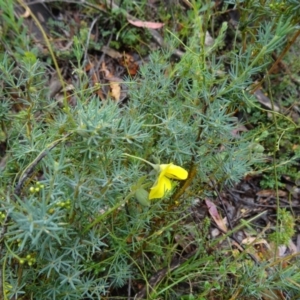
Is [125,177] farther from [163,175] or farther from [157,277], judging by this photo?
[157,277]

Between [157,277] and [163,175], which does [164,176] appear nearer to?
[163,175]

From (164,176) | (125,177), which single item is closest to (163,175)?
(164,176)

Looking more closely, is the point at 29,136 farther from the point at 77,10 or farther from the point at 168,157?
the point at 77,10

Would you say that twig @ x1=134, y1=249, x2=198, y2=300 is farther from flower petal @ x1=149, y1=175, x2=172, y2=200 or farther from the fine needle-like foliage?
flower petal @ x1=149, y1=175, x2=172, y2=200

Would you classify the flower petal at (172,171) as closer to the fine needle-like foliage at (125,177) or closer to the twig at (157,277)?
the fine needle-like foliage at (125,177)

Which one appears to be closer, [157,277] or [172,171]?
[172,171]

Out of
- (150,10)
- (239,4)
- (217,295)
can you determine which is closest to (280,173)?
(217,295)

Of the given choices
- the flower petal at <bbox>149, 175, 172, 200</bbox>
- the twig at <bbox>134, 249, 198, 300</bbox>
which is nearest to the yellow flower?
the flower petal at <bbox>149, 175, 172, 200</bbox>

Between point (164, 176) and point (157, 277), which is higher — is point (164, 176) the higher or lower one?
the higher one

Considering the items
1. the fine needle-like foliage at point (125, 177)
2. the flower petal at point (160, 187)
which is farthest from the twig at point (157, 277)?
the flower petal at point (160, 187)
